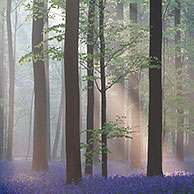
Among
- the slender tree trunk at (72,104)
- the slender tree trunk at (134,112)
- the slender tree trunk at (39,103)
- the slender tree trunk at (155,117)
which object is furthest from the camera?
the slender tree trunk at (134,112)

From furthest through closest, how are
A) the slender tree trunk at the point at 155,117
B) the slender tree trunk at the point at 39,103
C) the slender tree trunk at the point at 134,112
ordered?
the slender tree trunk at the point at 134,112 → the slender tree trunk at the point at 39,103 → the slender tree trunk at the point at 155,117

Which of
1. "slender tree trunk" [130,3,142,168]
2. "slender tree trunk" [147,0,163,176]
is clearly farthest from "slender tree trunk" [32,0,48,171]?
"slender tree trunk" [130,3,142,168]

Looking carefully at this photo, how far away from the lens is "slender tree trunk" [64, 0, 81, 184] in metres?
9.92

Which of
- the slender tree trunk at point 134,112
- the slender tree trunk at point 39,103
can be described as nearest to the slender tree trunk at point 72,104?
the slender tree trunk at point 39,103

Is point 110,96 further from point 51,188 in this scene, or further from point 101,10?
point 51,188

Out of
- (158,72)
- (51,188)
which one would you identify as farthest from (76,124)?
(158,72)

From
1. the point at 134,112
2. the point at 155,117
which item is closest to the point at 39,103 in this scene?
the point at 155,117

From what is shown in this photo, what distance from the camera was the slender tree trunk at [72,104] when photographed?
992 centimetres

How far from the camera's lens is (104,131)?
11.4 m

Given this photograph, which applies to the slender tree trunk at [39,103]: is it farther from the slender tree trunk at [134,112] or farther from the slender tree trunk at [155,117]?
the slender tree trunk at [134,112]

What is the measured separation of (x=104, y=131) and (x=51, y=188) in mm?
2674

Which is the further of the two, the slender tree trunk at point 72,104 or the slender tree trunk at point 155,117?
the slender tree trunk at point 155,117

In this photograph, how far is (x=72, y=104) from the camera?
9.97m

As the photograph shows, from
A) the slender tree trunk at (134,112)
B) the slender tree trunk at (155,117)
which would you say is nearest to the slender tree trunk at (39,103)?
the slender tree trunk at (155,117)
